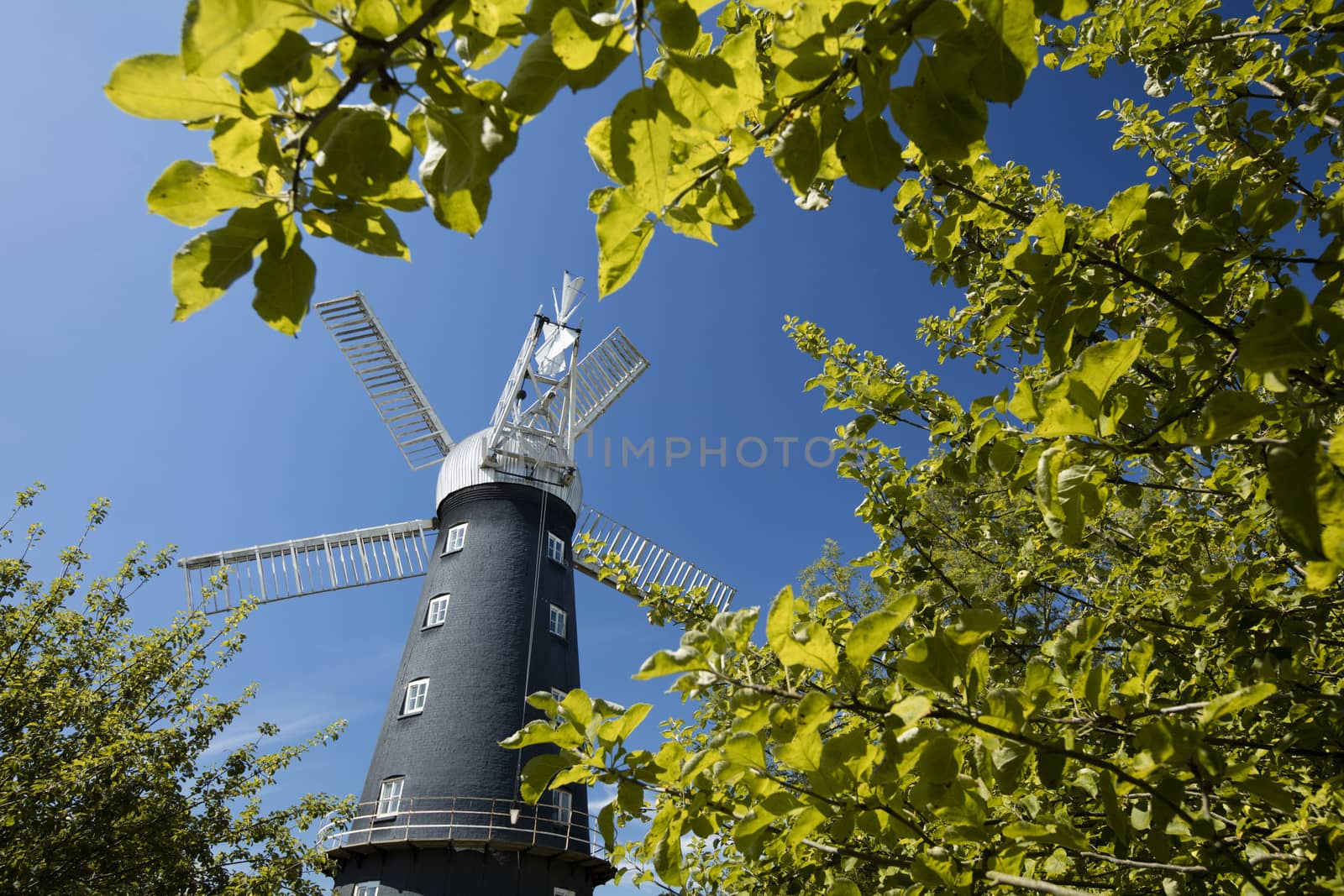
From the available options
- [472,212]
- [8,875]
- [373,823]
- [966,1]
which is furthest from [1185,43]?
[373,823]

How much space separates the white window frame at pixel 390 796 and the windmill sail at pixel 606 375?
11.5 m

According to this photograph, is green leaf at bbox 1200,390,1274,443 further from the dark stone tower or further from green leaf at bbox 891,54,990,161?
the dark stone tower

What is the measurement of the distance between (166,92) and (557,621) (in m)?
17.6

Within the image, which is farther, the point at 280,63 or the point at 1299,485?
the point at 1299,485

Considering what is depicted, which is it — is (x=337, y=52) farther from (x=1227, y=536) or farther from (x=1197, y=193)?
(x=1227, y=536)

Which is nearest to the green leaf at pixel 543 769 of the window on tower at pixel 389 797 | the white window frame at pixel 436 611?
the window on tower at pixel 389 797

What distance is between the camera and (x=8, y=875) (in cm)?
814

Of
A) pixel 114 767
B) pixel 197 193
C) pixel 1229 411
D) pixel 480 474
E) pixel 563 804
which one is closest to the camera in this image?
pixel 197 193

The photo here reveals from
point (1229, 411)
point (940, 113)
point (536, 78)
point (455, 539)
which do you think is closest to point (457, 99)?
point (536, 78)

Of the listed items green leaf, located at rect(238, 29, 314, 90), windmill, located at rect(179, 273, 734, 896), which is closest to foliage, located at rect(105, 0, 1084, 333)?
green leaf, located at rect(238, 29, 314, 90)

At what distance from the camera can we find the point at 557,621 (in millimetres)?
17641

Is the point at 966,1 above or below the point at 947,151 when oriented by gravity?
above

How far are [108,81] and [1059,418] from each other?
4.79 feet

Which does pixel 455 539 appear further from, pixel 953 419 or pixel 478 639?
pixel 953 419
